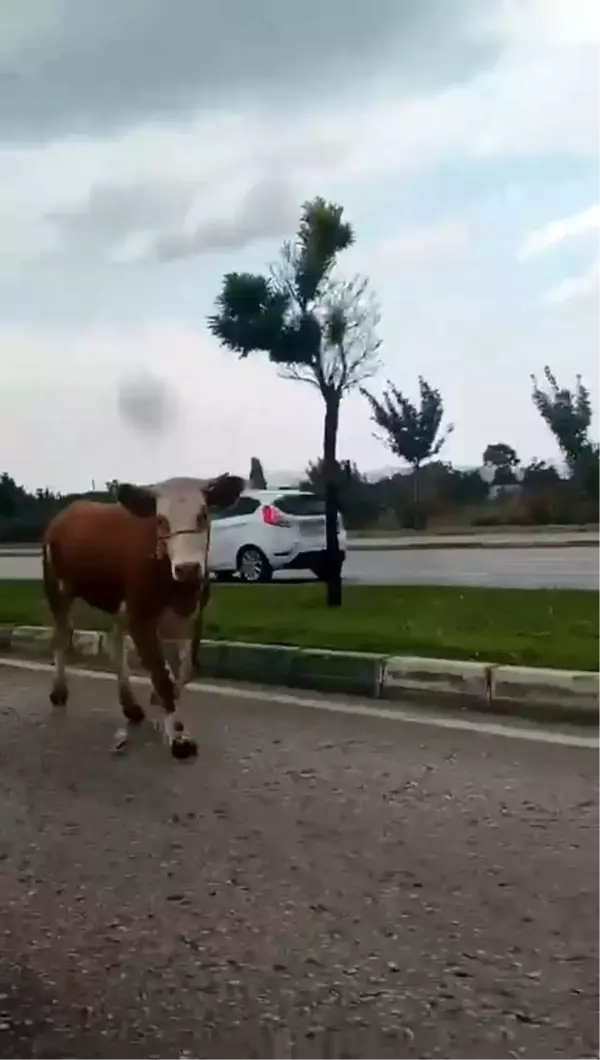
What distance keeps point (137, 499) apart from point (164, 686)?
90 cm

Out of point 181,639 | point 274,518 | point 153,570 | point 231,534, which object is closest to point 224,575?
point 231,534

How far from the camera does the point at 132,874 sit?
16.4ft

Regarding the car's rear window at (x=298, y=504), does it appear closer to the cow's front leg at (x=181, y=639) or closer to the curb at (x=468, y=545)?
the curb at (x=468, y=545)

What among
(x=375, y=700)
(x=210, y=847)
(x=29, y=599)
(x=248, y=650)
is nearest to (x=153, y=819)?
(x=210, y=847)

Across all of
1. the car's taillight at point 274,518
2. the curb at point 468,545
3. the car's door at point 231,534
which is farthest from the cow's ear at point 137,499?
the curb at point 468,545

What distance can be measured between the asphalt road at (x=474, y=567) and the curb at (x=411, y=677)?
263 inches

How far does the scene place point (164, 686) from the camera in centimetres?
700

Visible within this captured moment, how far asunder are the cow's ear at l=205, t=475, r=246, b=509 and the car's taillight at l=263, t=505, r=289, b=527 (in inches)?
536

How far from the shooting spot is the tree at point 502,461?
4269 cm

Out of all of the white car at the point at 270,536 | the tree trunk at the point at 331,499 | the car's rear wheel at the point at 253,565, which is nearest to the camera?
the tree trunk at the point at 331,499

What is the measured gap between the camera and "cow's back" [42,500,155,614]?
7383mm

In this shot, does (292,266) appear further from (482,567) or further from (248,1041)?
(248,1041)

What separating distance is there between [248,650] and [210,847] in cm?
449

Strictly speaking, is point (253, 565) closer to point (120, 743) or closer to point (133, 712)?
point (133, 712)
